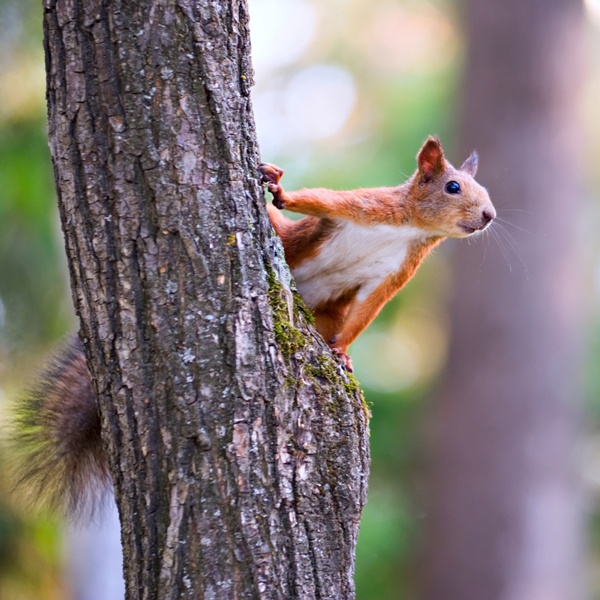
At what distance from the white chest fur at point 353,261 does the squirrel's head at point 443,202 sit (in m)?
0.07

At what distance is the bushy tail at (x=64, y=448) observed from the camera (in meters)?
2.10

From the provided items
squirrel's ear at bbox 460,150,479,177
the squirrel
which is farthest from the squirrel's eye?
squirrel's ear at bbox 460,150,479,177

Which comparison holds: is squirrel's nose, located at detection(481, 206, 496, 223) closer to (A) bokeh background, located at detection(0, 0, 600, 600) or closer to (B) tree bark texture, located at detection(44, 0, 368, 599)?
(B) tree bark texture, located at detection(44, 0, 368, 599)

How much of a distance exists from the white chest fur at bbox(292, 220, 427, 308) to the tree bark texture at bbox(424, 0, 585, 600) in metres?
2.55

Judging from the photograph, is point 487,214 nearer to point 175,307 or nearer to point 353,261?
point 353,261

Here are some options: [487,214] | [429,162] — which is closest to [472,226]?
[487,214]

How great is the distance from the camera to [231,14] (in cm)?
167

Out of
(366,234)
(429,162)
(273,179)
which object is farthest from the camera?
(429,162)

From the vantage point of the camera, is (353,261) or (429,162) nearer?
(353,261)

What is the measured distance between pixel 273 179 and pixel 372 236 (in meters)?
0.53

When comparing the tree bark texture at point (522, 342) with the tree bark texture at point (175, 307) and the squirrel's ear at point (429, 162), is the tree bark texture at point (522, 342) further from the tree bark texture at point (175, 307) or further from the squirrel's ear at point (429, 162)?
the tree bark texture at point (175, 307)

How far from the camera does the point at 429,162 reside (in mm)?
2619

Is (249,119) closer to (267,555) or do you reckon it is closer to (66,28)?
(66,28)

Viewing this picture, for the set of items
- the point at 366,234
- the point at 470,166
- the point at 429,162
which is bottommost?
the point at 366,234
